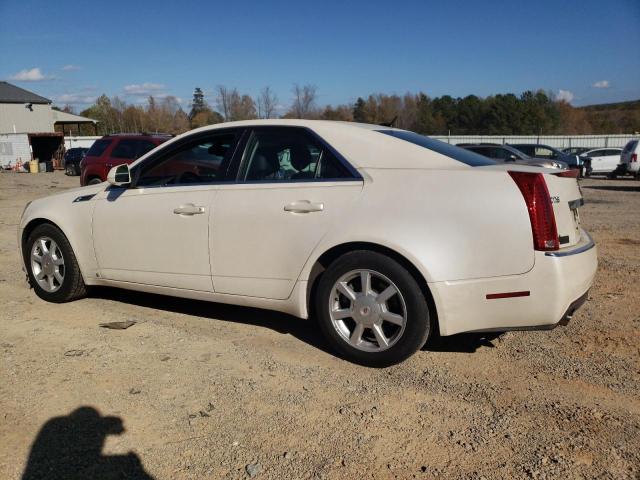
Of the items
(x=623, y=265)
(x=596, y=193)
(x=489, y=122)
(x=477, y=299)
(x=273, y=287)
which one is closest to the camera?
(x=477, y=299)

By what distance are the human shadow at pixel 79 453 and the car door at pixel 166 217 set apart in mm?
1440

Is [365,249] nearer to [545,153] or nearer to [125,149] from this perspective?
[125,149]

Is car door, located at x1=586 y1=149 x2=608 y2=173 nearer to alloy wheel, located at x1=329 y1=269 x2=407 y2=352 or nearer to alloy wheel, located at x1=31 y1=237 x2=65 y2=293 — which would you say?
alloy wheel, located at x1=329 y1=269 x2=407 y2=352

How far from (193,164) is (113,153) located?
11069mm

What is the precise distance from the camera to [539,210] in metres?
3.27

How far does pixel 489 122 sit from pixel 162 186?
6957cm

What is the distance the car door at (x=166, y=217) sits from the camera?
167 inches

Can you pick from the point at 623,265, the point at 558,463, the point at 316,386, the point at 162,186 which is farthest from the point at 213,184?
the point at 623,265

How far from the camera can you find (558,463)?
258 centimetres

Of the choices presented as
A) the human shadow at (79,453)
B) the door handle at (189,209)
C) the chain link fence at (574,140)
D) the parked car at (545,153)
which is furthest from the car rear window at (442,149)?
the chain link fence at (574,140)

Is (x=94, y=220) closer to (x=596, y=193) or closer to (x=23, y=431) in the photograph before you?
(x=23, y=431)

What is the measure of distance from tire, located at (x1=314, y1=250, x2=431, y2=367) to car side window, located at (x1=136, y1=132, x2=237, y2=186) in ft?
4.15

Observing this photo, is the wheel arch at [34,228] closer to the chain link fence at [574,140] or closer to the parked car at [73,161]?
the parked car at [73,161]

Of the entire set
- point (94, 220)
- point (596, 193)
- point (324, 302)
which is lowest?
point (596, 193)
